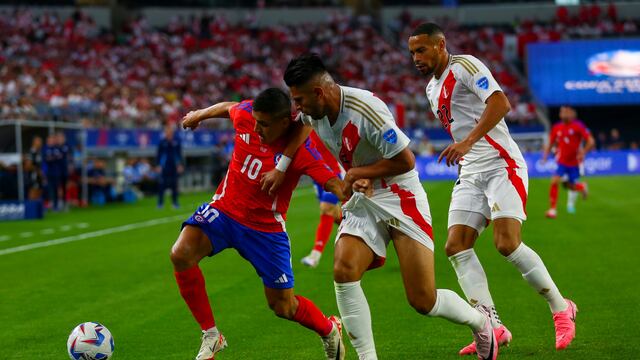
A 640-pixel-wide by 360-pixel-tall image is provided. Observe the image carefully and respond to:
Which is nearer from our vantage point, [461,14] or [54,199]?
[54,199]

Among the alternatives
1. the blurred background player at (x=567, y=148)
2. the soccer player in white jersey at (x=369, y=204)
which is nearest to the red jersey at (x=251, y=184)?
the soccer player in white jersey at (x=369, y=204)

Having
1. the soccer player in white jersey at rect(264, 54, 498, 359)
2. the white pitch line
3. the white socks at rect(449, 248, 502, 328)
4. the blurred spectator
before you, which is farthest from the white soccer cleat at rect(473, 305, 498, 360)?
the blurred spectator

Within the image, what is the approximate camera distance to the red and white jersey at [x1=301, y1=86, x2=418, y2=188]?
5418mm

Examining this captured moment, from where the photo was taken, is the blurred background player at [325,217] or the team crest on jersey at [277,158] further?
the blurred background player at [325,217]

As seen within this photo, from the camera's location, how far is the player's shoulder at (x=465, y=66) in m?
6.73

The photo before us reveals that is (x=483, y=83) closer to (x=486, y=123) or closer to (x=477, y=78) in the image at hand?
(x=477, y=78)

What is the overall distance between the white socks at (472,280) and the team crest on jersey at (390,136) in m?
1.76

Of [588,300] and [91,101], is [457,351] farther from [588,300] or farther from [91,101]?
[91,101]

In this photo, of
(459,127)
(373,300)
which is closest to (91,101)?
(373,300)

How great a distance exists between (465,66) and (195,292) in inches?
102

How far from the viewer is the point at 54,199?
83.1 feet

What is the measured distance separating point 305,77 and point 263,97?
554 millimetres

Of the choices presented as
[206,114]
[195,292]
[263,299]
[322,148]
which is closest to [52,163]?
[263,299]

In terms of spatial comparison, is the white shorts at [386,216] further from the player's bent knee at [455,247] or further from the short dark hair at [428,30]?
the short dark hair at [428,30]
